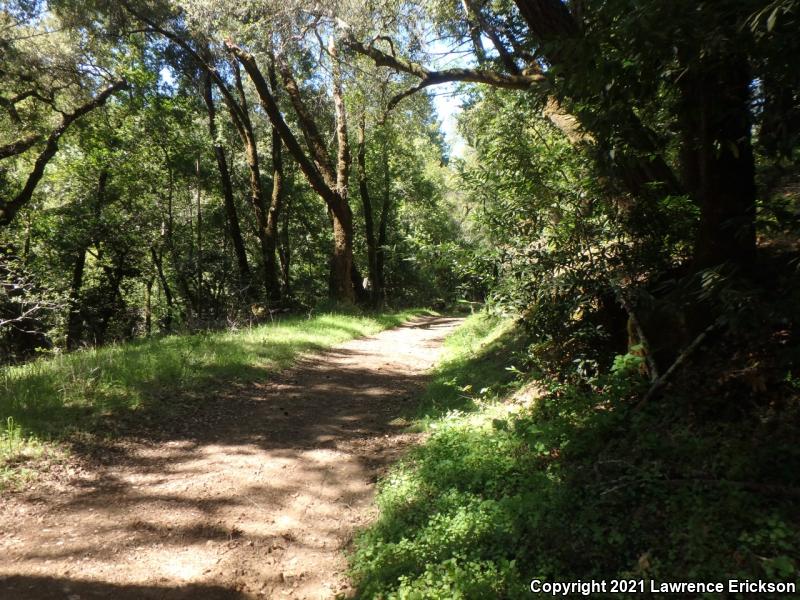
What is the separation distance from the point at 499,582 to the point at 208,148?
1848 cm

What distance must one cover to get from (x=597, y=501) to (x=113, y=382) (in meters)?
5.72

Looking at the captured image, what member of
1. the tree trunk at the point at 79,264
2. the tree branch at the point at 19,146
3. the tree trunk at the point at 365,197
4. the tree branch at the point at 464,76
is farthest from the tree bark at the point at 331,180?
the tree branch at the point at 464,76

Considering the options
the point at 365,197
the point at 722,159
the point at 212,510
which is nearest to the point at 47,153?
the point at 365,197

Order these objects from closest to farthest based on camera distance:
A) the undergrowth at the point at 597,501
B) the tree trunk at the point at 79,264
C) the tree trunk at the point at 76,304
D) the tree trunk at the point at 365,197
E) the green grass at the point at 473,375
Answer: the undergrowth at the point at 597,501, the green grass at the point at 473,375, the tree trunk at the point at 79,264, the tree trunk at the point at 76,304, the tree trunk at the point at 365,197

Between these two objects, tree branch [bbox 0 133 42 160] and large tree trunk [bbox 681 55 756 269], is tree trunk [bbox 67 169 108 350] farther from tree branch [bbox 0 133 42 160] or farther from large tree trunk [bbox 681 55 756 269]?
large tree trunk [bbox 681 55 756 269]

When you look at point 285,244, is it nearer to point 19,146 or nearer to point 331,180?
point 331,180

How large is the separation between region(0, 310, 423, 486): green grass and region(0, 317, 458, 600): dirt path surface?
53 cm

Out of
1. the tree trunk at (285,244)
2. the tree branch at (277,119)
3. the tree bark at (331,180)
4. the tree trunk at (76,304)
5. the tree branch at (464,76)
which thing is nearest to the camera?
the tree branch at (464,76)

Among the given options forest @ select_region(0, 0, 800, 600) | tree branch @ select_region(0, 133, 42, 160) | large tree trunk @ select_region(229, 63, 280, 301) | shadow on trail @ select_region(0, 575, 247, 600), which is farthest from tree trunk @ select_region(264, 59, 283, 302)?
shadow on trail @ select_region(0, 575, 247, 600)

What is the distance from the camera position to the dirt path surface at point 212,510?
3061mm

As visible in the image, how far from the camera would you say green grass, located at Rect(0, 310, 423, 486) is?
4723 mm

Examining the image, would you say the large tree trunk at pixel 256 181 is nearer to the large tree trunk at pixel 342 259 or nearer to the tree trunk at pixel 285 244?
the large tree trunk at pixel 342 259

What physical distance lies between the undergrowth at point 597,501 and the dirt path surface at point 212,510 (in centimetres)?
44

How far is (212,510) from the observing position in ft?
12.7
